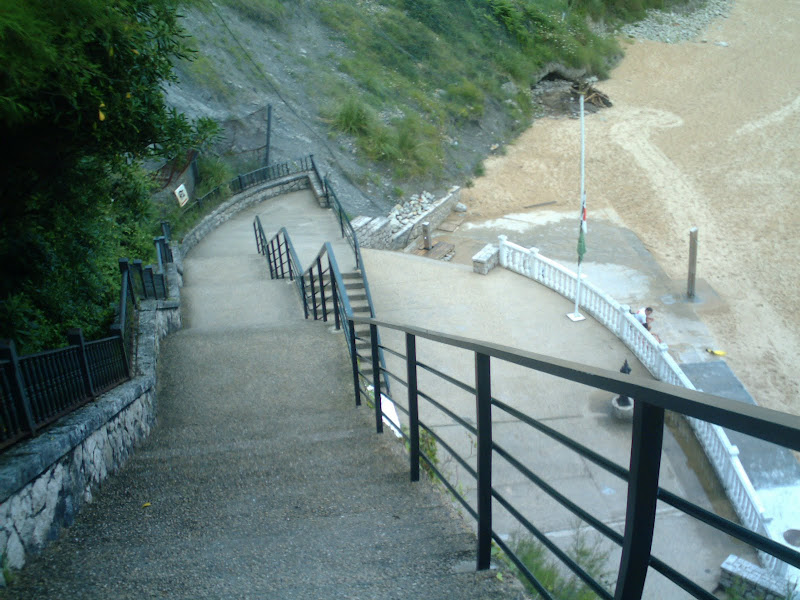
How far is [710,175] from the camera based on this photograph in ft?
78.0

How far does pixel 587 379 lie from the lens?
1702 millimetres

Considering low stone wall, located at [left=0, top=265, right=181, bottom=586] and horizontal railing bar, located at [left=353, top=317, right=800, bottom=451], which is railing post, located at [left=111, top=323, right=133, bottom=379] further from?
horizontal railing bar, located at [left=353, top=317, right=800, bottom=451]

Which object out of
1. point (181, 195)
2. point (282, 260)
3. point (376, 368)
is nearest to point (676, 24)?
point (181, 195)

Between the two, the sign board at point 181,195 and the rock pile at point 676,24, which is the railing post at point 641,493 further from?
the rock pile at point 676,24

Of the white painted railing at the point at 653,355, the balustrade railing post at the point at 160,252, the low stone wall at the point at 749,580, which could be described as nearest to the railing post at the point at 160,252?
the balustrade railing post at the point at 160,252

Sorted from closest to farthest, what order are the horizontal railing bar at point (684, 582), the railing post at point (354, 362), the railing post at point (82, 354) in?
the horizontal railing bar at point (684, 582)
the railing post at point (82, 354)
the railing post at point (354, 362)

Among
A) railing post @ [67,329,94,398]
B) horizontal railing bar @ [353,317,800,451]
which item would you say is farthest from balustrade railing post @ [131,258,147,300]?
horizontal railing bar @ [353,317,800,451]

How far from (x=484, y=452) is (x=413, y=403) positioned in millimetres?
1047

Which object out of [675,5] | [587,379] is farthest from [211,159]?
[675,5]

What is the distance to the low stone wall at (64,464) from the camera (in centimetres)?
322

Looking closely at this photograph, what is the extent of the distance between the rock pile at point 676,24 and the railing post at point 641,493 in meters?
43.2

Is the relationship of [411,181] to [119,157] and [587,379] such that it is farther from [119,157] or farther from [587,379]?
[587,379]

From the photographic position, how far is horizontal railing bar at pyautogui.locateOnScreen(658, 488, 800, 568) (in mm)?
1169

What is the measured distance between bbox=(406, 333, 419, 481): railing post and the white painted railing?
2.05 meters
